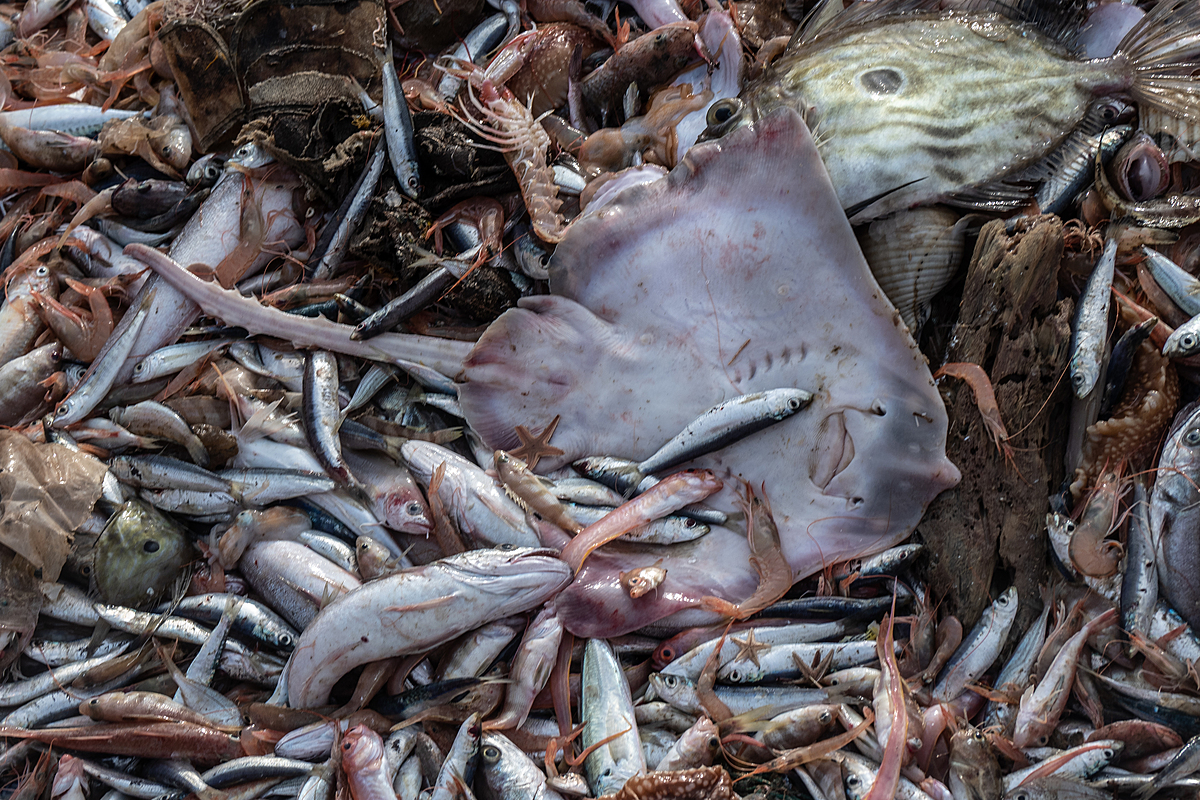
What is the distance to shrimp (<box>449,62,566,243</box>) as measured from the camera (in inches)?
144

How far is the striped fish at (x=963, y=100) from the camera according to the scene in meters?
3.46

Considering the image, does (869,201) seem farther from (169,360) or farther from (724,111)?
(169,360)

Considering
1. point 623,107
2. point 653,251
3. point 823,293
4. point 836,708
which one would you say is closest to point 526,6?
point 623,107

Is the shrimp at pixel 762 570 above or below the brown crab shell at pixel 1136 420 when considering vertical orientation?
below

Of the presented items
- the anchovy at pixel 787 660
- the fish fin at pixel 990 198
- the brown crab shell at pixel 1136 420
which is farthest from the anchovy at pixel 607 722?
the fish fin at pixel 990 198

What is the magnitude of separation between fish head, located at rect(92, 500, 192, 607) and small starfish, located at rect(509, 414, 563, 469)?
1659mm

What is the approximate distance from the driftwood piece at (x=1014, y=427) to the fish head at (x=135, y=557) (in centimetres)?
349

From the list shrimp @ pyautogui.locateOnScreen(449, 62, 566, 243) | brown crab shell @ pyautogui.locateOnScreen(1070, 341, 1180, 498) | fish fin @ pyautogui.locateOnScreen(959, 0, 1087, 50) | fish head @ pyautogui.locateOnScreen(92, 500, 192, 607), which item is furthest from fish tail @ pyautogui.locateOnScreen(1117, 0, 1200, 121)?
fish head @ pyautogui.locateOnScreen(92, 500, 192, 607)

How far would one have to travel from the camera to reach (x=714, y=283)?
3.42m

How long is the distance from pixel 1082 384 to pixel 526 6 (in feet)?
11.7

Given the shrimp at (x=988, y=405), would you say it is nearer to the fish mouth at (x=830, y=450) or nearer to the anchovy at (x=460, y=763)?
the fish mouth at (x=830, y=450)

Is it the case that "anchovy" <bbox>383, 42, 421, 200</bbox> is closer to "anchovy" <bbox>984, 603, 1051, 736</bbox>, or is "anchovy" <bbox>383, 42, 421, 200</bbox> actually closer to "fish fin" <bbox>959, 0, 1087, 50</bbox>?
"fish fin" <bbox>959, 0, 1087, 50</bbox>

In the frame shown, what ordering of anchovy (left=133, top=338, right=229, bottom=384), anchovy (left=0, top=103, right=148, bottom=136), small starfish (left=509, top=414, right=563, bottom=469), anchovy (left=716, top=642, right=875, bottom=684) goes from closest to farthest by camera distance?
anchovy (left=716, top=642, right=875, bottom=684)
small starfish (left=509, top=414, right=563, bottom=469)
anchovy (left=133, top=338, right=229, bottom=384)
anchovy (left=0, top=103, right=148, bottom=136)

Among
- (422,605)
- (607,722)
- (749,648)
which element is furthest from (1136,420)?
(422,605)
